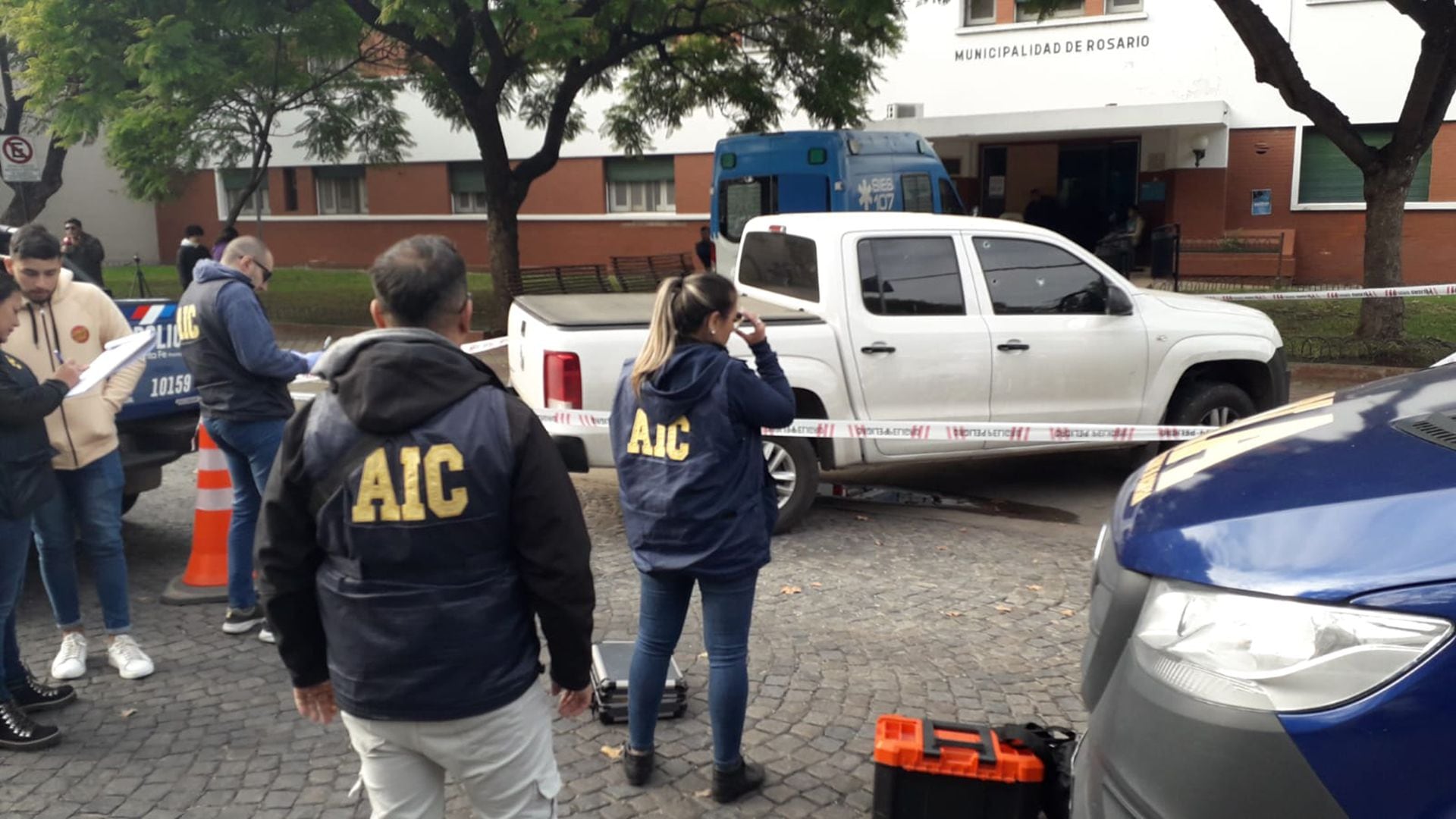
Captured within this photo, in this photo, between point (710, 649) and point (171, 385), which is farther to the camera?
point (171, 385)

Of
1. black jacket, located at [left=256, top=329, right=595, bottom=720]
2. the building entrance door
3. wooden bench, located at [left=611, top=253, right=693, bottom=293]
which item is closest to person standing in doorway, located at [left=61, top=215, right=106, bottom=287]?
wooden bench, located at [left=611, top=253, right=693, bottom=293]

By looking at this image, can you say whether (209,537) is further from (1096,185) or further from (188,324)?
(1096,185)

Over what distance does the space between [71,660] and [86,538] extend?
1.63 ft

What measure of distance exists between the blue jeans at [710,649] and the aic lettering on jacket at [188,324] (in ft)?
8.20

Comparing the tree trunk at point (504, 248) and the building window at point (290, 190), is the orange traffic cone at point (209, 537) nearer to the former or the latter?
the tree trunk at point (504, 248)

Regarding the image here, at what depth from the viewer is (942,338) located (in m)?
7.14

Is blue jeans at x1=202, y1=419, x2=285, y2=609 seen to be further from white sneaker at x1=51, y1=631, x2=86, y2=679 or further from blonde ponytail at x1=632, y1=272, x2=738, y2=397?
blonde ponytail at x1=632, y1=272, x2=738, y2=397

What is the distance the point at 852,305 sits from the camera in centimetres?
709

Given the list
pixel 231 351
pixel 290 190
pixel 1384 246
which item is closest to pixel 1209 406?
pixel 231 351

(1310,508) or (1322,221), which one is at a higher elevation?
(1322,221)

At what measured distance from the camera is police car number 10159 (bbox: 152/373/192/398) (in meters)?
6.15

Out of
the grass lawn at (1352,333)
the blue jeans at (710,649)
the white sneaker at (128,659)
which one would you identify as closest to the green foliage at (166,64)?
the white sneaker at (128,659)

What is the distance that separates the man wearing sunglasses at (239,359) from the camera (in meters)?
4.92

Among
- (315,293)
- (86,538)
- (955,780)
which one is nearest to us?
(955,780)
